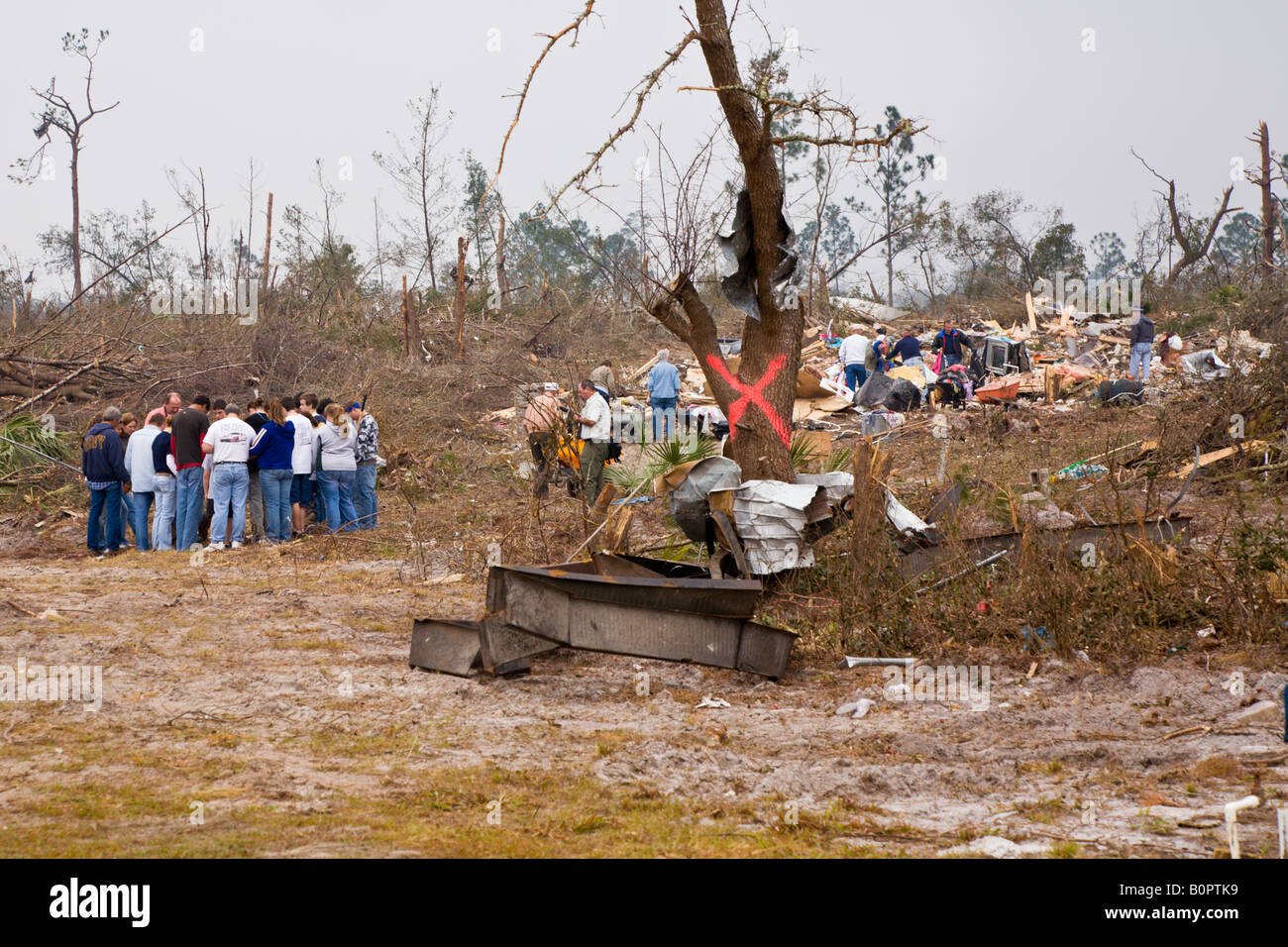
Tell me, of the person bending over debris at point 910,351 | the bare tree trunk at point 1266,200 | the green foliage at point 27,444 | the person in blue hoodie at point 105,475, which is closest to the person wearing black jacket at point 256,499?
the person in blue hoodie at point 105,475

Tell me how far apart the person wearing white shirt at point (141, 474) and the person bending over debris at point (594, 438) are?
15.4 feet

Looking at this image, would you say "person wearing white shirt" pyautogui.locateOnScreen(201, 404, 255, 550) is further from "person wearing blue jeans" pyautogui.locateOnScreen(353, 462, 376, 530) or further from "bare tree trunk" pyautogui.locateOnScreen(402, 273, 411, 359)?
"bare tree trunk" pyautogui.locateOnScreen(402, 273, 411, 359)

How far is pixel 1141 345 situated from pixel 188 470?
632 inches

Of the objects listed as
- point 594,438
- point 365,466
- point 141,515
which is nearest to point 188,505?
point 141,515

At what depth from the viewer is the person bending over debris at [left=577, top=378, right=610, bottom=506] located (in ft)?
42.3

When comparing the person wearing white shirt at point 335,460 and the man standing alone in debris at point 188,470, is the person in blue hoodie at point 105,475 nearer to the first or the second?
the man standing alone in debris at point 188,470

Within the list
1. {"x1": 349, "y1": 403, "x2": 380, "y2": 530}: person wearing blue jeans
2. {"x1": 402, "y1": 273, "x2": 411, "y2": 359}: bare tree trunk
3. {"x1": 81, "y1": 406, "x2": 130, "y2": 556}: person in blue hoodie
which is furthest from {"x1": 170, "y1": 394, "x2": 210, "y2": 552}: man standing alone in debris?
{"x1": 402, "y1": 273, "x2": 411, "y2": 359}: bare tree trunk

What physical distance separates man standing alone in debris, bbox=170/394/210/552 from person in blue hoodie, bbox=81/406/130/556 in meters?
0.63
